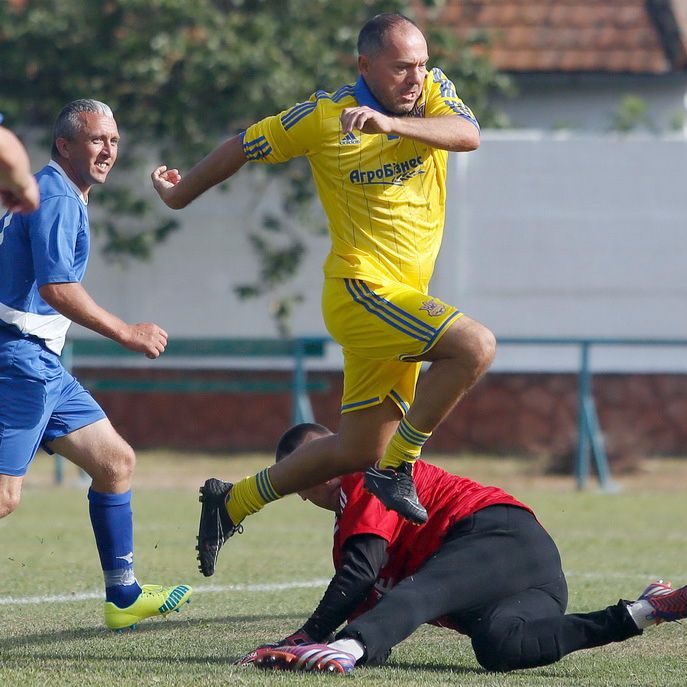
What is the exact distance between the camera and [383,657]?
5.25 m

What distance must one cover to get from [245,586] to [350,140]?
9.32 ft

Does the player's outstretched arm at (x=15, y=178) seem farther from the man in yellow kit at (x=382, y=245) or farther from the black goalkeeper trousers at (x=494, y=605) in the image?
the black goalkeeper trousers at (x=494, y=605)

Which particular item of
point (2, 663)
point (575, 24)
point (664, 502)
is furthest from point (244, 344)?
point (2, 663)

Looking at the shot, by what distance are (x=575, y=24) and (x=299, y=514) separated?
945 cm

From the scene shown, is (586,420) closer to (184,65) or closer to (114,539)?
(184,65)

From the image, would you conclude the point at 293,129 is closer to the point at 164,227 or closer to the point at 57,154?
the point at 57,154

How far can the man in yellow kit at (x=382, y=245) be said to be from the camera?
5605 millimetres

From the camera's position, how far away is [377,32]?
5.69m

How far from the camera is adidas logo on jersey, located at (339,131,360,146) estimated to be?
583 centimetres

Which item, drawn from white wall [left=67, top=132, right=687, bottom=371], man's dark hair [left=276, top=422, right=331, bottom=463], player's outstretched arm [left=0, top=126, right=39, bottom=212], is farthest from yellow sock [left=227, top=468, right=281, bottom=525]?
white wall [left=67, top=132, right=687, bottom=371]

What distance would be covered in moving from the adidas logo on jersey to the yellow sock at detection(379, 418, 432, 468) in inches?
46.9

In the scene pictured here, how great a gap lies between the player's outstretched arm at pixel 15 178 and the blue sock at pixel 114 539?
217cm

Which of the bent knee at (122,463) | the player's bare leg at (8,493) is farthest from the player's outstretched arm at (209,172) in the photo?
the player's bare leg at (8,493)

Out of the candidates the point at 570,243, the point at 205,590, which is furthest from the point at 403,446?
the point at 570,243
